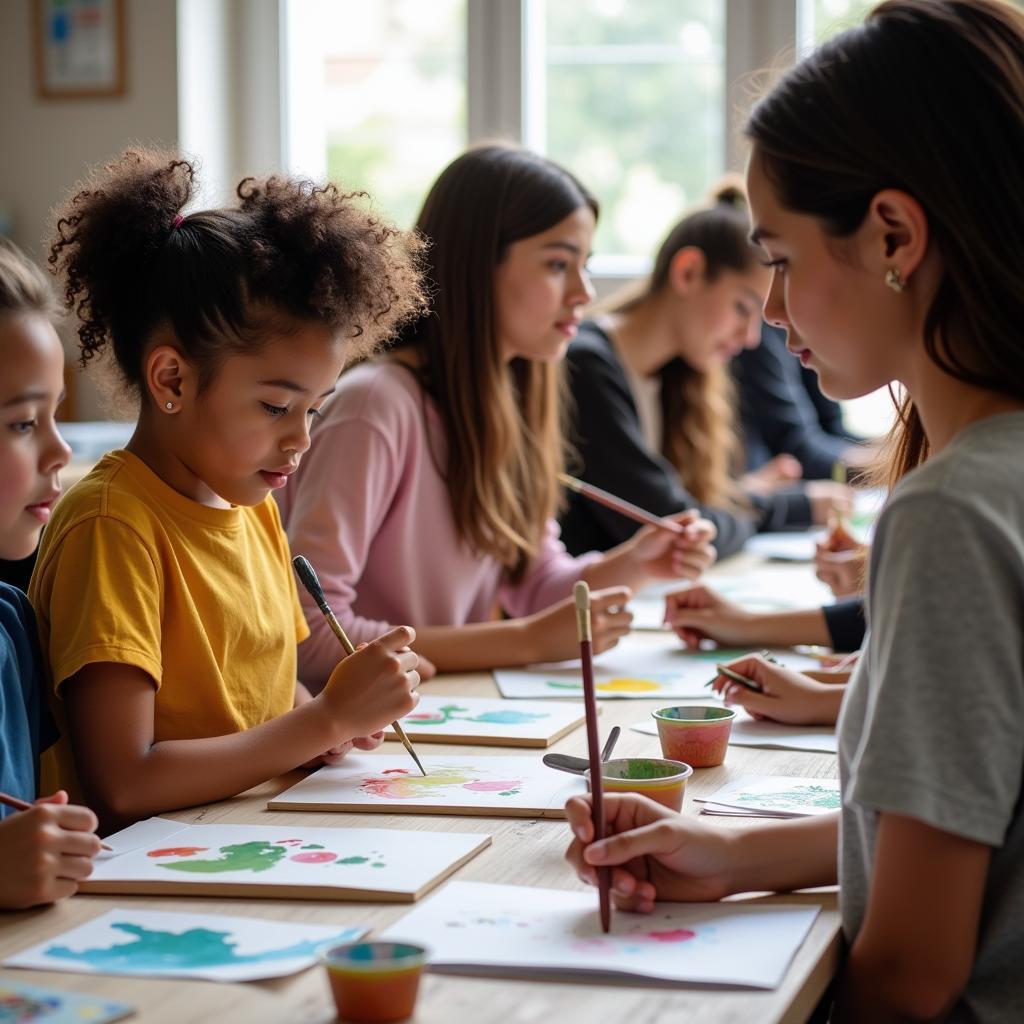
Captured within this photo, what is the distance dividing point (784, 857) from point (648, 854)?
110 mm

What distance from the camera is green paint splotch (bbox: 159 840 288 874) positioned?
105 cm

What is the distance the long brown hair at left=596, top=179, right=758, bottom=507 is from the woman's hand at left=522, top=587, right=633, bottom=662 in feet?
4.24

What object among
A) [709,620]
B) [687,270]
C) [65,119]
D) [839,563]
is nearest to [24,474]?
[709,620]

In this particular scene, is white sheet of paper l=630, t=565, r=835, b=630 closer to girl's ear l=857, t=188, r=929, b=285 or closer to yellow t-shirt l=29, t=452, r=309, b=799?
yellow t-shirt l=29, t=452, r=309, b=799

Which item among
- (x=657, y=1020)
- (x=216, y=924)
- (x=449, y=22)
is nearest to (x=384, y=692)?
(x=216, y=924)

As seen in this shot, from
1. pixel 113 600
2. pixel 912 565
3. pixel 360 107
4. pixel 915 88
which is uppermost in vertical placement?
pixel 360 107

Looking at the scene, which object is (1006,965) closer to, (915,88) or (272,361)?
(915,88)

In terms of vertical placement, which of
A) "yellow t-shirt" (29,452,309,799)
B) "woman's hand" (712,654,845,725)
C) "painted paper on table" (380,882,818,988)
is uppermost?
"yellow t-shirt" (29,452,309,799)

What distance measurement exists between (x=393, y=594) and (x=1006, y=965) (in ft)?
3.91

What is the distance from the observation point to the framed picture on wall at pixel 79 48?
4.13 m

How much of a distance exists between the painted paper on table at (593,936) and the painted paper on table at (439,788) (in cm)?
19

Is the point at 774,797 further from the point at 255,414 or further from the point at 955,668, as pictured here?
the point at 255,414

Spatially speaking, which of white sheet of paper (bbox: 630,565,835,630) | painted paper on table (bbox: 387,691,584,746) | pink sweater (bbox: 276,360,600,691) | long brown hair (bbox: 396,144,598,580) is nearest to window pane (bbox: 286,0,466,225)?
white sheet of paper (bbox: 630,565,835,630)

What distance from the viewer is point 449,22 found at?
4.37 metres
